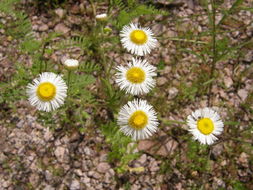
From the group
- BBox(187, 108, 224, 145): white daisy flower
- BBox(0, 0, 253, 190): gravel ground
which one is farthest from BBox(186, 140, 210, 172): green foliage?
BBox(187, 108, 224, 145): white daisy flower

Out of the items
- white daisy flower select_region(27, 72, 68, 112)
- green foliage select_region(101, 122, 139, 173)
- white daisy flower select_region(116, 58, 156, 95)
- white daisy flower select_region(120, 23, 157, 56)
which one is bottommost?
green foliage select_region(101, 122, 139, 173)

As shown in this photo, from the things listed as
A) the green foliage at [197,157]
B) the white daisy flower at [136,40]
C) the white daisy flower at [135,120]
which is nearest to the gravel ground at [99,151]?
the green foliage at [197,157]

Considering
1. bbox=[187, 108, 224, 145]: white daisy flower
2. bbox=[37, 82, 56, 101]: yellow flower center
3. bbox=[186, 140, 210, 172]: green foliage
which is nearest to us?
bbox=[37, 82, 56, 101]: yellow flower center

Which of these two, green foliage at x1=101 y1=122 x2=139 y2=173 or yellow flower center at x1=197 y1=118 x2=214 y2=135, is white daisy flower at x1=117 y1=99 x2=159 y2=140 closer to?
green foliage at x1=101 y1=122 x2=139 y2=173

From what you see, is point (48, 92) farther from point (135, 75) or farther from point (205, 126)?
point (205, 126)

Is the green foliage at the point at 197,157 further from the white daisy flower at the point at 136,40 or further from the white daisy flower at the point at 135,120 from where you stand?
the white daisy flower at the point at 136,40

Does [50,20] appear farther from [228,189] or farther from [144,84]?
[228,189]

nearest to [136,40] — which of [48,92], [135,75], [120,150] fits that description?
[135,75]
